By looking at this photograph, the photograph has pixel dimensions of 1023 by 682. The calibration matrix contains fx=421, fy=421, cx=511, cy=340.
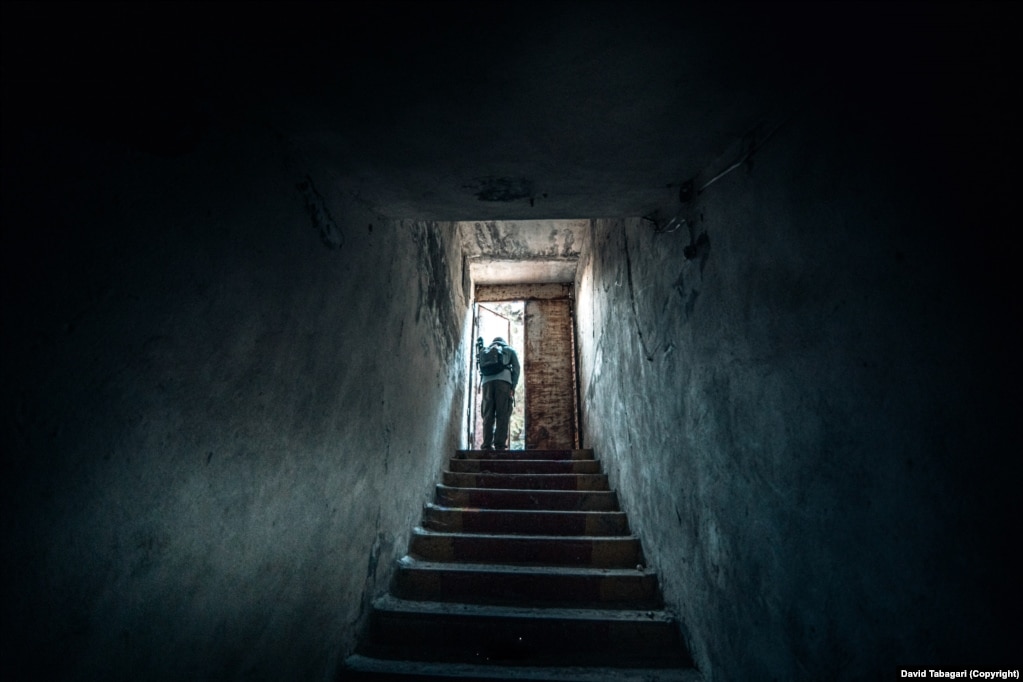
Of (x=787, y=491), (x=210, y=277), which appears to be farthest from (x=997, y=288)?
(x=210, y=277)

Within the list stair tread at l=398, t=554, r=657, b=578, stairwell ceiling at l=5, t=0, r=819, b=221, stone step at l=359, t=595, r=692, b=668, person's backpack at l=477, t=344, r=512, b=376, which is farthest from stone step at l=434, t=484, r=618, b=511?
stairwell ceiling at l=5, t=0, r=819, b=221

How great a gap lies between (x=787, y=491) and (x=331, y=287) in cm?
188

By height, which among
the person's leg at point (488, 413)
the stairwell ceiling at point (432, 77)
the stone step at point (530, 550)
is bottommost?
the stone step at point (530, 550)

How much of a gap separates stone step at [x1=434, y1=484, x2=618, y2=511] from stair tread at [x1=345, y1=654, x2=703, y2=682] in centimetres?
147

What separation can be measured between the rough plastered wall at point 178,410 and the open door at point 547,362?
194 inches

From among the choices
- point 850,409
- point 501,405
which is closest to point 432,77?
point 850,409

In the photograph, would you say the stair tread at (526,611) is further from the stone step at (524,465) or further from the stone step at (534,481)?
the stone step at (524,465)

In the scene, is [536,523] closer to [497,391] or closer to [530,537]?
[530,537]

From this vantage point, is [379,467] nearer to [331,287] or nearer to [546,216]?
[331,287]

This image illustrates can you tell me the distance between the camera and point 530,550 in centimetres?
297

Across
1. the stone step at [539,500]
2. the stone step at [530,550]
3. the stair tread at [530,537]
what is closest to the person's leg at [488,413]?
the stone step at [539,500]

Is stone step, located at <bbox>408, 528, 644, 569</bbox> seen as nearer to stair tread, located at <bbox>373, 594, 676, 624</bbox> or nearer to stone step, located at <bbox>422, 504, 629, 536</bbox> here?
stone step, located at <bbox>422, 504, 629, 536</bbox>

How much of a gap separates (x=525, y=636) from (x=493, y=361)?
12.0 ft

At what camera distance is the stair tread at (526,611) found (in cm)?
237
